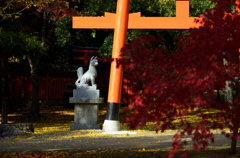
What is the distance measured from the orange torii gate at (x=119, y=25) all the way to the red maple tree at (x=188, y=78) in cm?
541

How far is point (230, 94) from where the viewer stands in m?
11.0

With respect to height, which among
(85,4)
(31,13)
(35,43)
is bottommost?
(35,43)

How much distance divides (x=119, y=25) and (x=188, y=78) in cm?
660

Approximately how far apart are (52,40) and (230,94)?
1201 cm

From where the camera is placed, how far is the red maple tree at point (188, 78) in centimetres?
369

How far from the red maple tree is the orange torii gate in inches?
213

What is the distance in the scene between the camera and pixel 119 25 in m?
10.1

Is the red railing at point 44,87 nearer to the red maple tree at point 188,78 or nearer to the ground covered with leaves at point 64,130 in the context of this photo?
the ground covered with leaves at point 64,130

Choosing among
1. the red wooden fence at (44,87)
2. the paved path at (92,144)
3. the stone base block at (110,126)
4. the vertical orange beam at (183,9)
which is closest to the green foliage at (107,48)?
the red wooden fence at (44,87)

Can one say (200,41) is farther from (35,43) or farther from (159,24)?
(35,43)

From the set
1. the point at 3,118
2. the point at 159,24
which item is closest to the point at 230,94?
the point at 159,24

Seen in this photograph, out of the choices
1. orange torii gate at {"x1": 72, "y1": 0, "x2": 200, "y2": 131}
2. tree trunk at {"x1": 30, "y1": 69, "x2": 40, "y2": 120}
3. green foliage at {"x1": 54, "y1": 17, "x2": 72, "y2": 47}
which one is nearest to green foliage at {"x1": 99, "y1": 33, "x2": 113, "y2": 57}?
green foliage at {"x1": 54, "y1": 17, "x2": 72, "y2": 47}

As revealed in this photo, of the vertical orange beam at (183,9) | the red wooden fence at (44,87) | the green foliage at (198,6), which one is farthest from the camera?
the red wooden fence at (44,87)

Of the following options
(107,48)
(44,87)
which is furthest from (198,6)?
(44,87)
